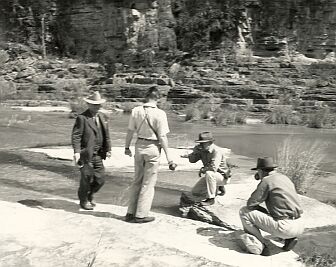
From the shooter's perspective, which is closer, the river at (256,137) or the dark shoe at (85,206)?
the dark shoe at (85,206)

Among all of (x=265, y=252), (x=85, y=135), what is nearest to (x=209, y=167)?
(x=85, y=135)

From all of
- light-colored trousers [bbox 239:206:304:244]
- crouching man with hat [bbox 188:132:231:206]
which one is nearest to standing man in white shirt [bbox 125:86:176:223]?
crouching man with hat [bbox 188:132:231:206]

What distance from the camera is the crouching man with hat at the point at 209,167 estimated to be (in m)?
6.84

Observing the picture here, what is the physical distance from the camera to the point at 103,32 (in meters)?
43.2

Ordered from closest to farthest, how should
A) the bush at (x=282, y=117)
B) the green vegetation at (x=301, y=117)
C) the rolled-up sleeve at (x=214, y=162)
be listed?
1. the rolled-up sleeve at (x=214, y=162)
2. the green vegetation at (x=301, y=117)
3. the bush at (x=282, y=117)

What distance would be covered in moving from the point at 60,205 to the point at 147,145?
1.76 m

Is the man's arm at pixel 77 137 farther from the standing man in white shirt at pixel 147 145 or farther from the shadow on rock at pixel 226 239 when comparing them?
Answer: the shadow on rock at pixel 226 239

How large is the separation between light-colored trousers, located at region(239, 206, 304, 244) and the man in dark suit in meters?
2.09

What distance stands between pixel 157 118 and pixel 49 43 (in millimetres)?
40963

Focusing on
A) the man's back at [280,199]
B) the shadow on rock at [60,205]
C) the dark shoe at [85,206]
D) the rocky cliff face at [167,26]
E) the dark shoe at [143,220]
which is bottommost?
the shadow on rock at [60,205]

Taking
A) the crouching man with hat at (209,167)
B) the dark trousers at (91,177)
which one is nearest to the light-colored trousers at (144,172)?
the dark trousers at (91,177)

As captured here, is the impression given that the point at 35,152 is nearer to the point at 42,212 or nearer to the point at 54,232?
the point at 42,212

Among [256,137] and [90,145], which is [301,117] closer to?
[256,137]

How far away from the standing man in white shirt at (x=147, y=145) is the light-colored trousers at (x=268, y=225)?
114 cm
